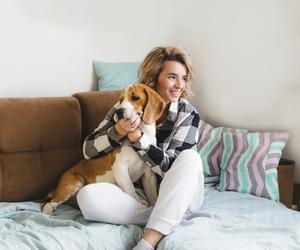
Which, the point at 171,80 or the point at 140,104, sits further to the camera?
the point at 171,80

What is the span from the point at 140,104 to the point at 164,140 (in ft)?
0.76

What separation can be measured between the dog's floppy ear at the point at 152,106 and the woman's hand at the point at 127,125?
45 mm

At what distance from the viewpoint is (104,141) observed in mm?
1738

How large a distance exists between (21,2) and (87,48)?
456 mm

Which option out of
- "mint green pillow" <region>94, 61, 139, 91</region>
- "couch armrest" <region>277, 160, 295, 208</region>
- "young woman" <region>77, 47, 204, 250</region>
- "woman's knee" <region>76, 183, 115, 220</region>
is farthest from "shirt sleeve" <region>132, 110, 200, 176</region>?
"mint green pillow" <region>94, 61, 139, 91</region>

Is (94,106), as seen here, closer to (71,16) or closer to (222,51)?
(71,16)

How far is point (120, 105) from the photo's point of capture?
5.47ft

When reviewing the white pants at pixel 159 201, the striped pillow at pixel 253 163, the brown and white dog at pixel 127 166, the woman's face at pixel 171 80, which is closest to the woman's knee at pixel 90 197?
the white pants at pixel 159 201

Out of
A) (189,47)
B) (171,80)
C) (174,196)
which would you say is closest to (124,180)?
(174,196)

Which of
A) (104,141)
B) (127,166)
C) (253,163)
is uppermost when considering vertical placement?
(104,141)

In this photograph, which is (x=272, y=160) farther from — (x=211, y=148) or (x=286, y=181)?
(x=211, y=148)

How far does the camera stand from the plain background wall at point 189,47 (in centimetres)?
214

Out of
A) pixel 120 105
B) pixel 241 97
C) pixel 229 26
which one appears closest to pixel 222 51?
pixel 229 26

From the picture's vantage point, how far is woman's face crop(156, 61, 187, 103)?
1.82 m
